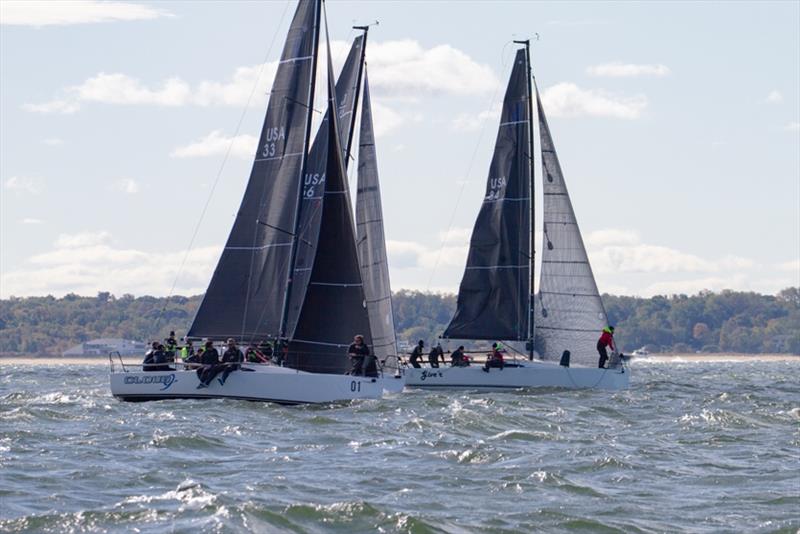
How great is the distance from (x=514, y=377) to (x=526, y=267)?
374 cm

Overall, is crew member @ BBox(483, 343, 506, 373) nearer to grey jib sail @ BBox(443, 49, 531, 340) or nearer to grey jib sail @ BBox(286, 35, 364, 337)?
grey jib sail @ BBox(443, 49, 531, 340)

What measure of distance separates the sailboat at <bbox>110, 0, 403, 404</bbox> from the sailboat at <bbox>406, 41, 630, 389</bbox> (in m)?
7.94

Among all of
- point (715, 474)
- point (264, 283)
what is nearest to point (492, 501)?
point (715, 474)

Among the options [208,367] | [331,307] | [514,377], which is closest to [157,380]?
[208,367]

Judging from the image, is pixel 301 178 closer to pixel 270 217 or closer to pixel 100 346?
pixel 270 217

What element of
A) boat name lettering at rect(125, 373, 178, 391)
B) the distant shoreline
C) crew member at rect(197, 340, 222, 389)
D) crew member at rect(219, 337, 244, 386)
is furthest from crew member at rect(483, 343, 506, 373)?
the distant shoreline

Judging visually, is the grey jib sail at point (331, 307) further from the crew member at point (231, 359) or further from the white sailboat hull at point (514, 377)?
the white sailboat hull at point (514, 377)

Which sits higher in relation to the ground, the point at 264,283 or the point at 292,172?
the point at 292,172

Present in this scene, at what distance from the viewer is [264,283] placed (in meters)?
35.6

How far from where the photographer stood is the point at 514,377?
4166 cm

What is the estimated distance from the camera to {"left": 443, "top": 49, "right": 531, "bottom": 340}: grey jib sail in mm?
44125

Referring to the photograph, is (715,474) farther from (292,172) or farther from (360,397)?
(292,172)

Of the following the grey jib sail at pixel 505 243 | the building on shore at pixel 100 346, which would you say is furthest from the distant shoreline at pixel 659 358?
the grey jib sail at pixel 505 243

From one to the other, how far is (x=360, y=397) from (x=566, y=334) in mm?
11374
